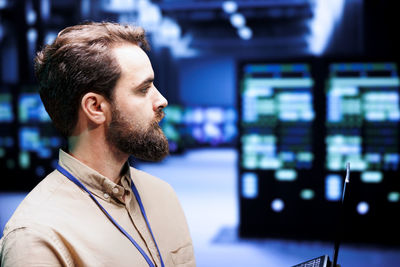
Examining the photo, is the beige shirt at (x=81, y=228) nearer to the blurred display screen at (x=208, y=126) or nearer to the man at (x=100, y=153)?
the man at (x=100, y=153)

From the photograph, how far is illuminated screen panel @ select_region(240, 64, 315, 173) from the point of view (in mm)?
4801

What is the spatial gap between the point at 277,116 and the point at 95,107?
3749 millimetres

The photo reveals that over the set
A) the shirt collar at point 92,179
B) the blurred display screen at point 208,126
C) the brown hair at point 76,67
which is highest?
the brown hair at point 76,67

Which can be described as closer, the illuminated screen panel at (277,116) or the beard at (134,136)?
the beard at (134,136)

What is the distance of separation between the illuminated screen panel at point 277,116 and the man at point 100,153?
11.6 ft

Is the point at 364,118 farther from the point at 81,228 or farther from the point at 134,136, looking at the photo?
the point at 81,228

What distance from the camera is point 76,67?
4.00ft

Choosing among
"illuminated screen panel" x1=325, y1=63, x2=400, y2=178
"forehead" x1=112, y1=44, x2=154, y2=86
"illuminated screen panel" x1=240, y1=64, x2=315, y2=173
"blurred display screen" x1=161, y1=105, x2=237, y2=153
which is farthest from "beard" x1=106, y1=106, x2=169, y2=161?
"blurred display screen" x1=161, y1=105, x2=237, y2=153

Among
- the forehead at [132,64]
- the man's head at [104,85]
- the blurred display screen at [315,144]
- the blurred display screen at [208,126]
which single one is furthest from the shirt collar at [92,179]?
the blurred display screen at [208,126]

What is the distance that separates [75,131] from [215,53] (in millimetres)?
19082

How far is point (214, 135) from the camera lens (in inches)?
712

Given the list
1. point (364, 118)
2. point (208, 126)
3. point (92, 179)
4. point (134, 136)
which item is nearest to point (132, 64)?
point (134, 136)

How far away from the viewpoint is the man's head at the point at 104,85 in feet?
4.03

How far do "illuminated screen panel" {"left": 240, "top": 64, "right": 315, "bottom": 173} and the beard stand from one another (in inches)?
141
